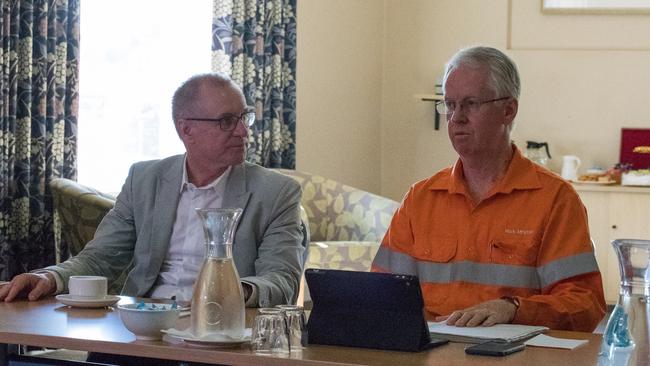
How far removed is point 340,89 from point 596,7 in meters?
1.81

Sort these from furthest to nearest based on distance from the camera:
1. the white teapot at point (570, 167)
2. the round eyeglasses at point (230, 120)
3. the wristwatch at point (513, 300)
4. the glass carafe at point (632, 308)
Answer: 1. the white teapot at point (570, 167)
2. the round eyeglasses at point (230, 120)
3. the wristwatch at point (513, 300)
4. the glass carafe at point (632, 308)

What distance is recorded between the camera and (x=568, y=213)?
108 inches

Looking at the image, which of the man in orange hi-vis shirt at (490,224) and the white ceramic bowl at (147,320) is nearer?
the white ceramic bowl at (147,320)

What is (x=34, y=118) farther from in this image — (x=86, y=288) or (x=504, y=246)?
(x=504, y=246)

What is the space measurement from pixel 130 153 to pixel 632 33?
357 cm

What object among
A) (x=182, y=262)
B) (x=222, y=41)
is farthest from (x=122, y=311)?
(x=222, y=41)

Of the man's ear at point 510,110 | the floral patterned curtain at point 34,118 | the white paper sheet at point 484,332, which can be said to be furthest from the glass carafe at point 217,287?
the floral patterned curtain at point 34,118

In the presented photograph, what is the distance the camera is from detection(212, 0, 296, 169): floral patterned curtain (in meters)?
6.00

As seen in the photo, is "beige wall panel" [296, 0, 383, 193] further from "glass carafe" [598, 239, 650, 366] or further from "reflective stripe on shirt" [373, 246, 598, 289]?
"glass carafe" [598, 239, 650, 366]

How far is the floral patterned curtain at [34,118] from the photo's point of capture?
4.60m

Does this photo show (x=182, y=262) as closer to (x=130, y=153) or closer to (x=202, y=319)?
(x=202, y=319)

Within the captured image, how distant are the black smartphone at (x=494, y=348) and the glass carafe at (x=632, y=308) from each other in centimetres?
35

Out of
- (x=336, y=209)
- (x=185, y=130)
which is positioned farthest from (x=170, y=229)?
(x=336, y=209)

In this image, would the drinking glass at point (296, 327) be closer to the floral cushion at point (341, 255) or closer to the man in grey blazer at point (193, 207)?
the man in grey blazer at point (193, 207)
